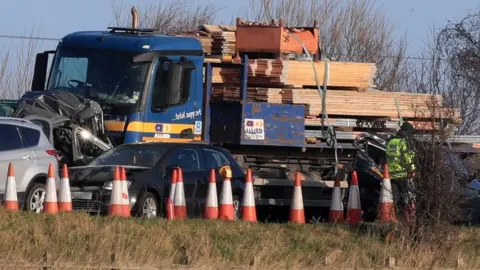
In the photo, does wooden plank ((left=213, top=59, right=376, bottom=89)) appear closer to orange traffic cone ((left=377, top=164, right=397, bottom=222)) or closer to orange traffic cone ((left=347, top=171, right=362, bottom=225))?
Result: orange traffic cone ((left=347, top=171, right=362, bottom=225))

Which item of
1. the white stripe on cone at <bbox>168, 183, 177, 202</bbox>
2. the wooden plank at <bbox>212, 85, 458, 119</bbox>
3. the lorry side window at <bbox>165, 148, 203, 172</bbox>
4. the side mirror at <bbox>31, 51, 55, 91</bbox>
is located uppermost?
the side mirror at <bbox>31, 51, 55, 91</bbox>

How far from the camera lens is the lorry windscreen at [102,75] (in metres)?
19.3

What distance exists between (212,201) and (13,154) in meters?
3.10

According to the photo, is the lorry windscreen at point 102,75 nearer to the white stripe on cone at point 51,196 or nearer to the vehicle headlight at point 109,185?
the vehicle headlight at point 109,185

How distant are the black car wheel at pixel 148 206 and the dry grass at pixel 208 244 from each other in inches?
68.5

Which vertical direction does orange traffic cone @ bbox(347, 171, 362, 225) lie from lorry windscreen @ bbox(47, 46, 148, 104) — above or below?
below

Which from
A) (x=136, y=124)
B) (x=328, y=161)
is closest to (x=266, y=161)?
(x=328, y=161)

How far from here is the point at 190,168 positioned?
1811 centimetres

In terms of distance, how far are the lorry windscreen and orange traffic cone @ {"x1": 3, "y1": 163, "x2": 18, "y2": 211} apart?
3633mm

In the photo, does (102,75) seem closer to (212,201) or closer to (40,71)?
(40,71)

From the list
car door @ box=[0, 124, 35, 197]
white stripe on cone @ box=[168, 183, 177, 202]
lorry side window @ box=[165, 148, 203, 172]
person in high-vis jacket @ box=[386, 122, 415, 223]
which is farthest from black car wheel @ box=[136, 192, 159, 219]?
person in high-vis jacket @ box=[386, 122, 415, 223]

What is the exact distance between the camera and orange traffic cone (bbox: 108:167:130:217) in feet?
52.2

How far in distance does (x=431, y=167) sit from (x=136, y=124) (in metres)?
6.48

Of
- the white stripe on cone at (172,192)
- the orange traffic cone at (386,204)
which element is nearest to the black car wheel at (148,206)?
the white stripe on cone at (172,192)
